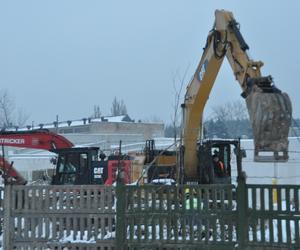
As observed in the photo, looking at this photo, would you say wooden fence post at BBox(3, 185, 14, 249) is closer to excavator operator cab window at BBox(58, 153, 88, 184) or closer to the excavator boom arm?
the excavator boom arm

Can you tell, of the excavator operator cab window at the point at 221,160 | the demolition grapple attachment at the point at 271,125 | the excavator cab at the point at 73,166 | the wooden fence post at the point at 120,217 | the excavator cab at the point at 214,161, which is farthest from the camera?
the excavator cab at the point at 73,166

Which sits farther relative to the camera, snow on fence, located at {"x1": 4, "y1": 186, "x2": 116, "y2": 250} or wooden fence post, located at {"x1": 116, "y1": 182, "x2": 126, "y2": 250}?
snow on fence, located at {"x1": 4, "y1": 186, "x2": 116, "y2": 250}

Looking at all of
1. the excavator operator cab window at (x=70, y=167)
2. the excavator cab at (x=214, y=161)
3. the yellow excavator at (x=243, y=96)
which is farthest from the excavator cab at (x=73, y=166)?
the excavator cab at (x=214, y=161)

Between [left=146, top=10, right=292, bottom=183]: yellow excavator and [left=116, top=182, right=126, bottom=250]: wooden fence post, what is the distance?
2.17 metres

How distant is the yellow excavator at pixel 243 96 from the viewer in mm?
7742

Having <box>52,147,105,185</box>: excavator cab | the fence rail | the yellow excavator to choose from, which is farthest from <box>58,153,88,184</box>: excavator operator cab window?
the fence rail

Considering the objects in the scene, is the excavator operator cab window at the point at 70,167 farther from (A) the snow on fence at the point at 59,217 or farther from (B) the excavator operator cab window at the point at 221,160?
(A) the snow on fence at the point at 59,217

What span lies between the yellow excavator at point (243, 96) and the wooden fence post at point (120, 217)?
217cm

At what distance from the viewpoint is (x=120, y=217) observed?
317 inches

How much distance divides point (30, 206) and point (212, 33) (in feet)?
23.0

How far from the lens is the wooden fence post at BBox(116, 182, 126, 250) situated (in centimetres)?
802

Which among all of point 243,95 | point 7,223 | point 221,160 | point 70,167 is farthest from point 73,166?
point 7,223

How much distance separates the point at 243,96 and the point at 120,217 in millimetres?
3601

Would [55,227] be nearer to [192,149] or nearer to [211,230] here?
[211,230]
